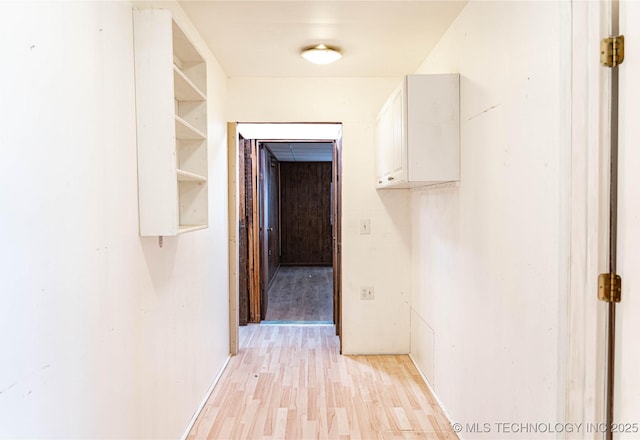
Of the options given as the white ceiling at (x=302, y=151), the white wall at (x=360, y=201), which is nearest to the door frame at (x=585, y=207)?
the white wall at (x=360, y=201)

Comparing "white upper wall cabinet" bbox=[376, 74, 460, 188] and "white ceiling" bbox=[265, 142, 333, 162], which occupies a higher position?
"white ceiling" bbox=[265, 142, 333, 162]

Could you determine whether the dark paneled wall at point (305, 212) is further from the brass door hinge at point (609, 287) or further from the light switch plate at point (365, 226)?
the brass door hinge at point (609, 287)

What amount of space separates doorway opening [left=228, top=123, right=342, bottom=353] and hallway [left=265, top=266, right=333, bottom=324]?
0.01 metres

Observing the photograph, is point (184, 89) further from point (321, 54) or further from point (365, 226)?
point (365, 226)

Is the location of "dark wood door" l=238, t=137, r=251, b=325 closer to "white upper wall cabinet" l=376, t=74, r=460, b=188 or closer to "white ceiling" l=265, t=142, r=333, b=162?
"white ceiling" l=265, t=142, r=333, b=162

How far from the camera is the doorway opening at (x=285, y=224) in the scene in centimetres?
363

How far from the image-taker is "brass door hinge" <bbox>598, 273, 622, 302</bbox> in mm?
1192

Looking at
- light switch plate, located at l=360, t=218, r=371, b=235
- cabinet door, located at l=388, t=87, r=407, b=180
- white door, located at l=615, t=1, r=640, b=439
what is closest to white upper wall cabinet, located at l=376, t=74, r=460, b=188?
cabinet door, located at l=388, t=87, r=407, b=180

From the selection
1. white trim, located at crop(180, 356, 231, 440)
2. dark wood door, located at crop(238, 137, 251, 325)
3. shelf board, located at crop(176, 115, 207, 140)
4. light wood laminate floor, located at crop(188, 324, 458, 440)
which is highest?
shelf board, located at crop(176, 115, 207, 140)

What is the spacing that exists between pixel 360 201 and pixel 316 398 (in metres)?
1.63

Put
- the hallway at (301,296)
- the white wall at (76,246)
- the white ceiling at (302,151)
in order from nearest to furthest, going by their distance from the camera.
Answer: the white wall at (76,246) < the hallway at (301,296) < the white ceiling at (302,151)

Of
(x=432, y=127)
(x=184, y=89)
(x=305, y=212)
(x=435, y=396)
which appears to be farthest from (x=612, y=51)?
(x=305, y=212)

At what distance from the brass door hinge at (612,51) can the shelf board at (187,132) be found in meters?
1.60

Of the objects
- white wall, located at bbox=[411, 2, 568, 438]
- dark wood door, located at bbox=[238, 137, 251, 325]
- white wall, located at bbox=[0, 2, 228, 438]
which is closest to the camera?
white wall, located at bbox=[0, 2, 228, 438]
